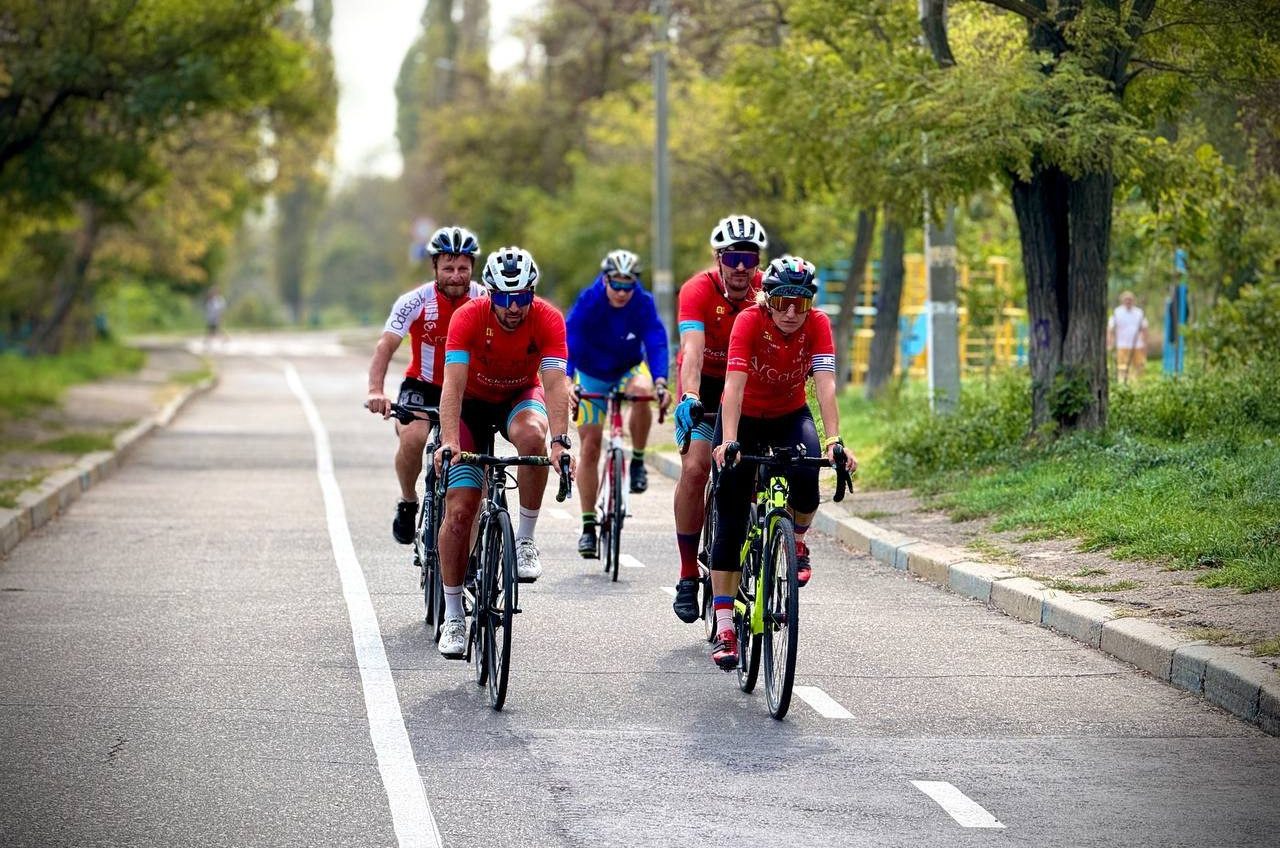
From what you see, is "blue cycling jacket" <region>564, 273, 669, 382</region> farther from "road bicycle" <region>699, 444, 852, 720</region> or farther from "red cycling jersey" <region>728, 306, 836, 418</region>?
"road bicycle" <region>699, 444, 852, 720</region>

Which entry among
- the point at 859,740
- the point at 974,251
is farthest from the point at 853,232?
the point at 859,740

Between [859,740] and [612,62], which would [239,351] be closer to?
[612,62]

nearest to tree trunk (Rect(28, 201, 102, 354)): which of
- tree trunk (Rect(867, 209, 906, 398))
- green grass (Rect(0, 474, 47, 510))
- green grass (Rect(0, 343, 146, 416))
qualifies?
green grass (Rect(0, 343, 146, 416))

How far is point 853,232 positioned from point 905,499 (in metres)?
17.0

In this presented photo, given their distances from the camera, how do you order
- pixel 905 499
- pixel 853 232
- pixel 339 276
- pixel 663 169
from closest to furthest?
pixel 905 499 → pixel 663 169 → pixel 853 232 → pixel 339 276

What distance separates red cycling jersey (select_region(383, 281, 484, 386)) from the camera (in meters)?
10.2

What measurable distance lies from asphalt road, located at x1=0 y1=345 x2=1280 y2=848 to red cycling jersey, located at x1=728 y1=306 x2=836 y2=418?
134cm

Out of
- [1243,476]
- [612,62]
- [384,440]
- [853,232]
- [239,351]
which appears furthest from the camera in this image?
[239,351]

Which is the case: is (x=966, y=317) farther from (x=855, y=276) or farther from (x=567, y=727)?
(x=567, y=727)

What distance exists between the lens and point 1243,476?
12.4 metres

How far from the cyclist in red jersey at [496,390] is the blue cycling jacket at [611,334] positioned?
3.34 meters

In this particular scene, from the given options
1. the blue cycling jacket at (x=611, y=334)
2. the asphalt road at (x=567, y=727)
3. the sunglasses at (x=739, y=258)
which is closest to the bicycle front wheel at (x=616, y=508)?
the asphalt road at (x=567, y=727)

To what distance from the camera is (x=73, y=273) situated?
1704 inches

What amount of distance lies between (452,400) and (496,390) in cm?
50
